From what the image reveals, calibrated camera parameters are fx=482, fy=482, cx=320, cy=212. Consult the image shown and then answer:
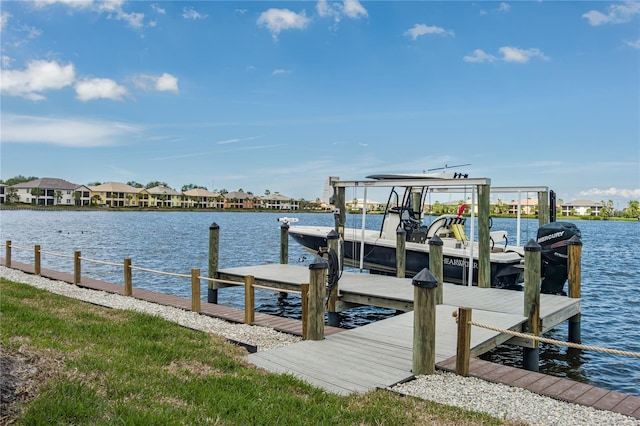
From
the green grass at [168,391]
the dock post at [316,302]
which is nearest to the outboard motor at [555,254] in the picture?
the dock post at [316,302]

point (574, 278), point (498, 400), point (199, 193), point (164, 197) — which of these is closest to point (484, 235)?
point (574, 278)

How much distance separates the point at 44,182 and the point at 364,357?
13453 cm

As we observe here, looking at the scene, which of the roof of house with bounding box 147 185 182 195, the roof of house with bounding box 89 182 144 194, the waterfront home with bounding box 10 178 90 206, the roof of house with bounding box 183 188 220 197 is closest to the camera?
the waterfront home with bounding box 10 178 90 206

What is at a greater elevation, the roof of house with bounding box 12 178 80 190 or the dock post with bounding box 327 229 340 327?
the roof of house with bounding box 12 178 80 190

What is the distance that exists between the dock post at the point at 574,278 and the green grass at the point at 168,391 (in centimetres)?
680

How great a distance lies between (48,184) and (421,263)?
128658 millimetres

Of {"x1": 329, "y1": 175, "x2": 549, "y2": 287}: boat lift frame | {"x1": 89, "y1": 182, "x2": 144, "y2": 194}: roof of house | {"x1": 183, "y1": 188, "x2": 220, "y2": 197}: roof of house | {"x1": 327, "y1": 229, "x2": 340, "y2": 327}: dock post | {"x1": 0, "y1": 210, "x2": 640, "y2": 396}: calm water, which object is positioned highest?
{"x1": 89, "y1": 182, "x2": 144, "y2": 194}: roof of house

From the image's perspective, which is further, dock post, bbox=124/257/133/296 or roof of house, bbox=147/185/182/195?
roof of house, bbox=147/185/182/195

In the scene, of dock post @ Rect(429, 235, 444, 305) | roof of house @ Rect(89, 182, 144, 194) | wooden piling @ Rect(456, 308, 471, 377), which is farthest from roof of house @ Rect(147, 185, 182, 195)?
wooden piling @ Rect(456, 308, 471, 377)

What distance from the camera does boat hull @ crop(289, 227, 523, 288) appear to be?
12.5 meters

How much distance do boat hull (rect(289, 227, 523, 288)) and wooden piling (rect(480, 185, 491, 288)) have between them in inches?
51.4

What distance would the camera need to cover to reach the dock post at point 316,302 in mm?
6895

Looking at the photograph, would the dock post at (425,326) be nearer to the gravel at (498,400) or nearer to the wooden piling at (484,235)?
the gravel at (498,400)

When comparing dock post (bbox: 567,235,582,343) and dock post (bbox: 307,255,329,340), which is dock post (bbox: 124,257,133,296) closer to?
dock post (bbox: 307,255,329,340)
